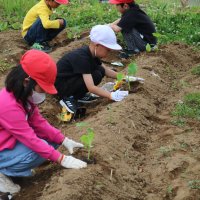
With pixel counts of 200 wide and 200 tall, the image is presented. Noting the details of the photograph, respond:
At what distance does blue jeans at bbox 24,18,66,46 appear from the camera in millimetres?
7434

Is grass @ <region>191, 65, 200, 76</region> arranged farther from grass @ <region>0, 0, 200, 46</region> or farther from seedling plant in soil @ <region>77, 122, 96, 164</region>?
seedling plant in soil @ <region>77, 122, 96, 164</region>

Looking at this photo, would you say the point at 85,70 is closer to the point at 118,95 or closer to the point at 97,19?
the point at 118,95

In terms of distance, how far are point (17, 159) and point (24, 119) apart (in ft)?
1.09

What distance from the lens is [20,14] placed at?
9.44m

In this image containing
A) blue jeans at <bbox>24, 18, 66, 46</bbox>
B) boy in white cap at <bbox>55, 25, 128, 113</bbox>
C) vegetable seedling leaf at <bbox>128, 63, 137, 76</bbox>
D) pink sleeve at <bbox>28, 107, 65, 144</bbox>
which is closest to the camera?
pink sleeve at <bbox>28, 107, 65, 144</bbox>

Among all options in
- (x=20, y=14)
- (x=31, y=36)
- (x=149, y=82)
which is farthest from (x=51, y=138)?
(x=20, y=14)

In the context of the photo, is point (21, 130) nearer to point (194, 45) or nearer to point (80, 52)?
point (80, 52)

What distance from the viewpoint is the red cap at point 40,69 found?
10.3 ft

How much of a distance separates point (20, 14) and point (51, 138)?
6.30m

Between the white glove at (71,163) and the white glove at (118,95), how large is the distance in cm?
167

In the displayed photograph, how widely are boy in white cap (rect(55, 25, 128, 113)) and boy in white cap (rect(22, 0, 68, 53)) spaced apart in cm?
226

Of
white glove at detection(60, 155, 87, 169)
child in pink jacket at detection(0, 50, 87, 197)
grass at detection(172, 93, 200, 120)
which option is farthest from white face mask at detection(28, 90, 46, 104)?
grass at detection(172, 93, 200, 120)

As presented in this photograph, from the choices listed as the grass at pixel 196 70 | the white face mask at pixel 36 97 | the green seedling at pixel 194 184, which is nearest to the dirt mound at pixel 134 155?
the green seedling at pixel 194 184

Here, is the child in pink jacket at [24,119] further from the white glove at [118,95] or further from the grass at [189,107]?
the grass at [189,107]
